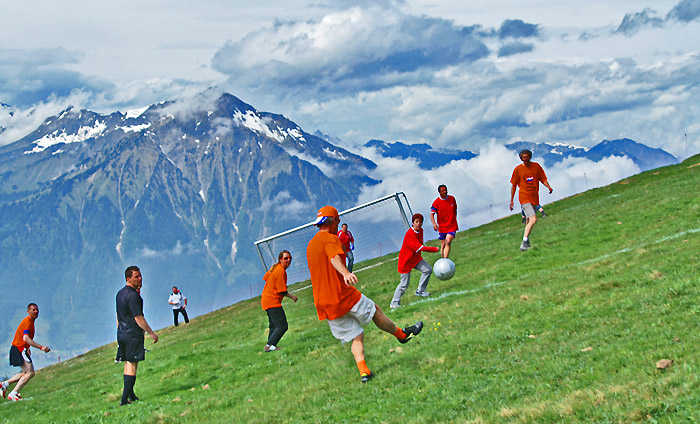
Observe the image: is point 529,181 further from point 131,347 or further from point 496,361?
point 131,347

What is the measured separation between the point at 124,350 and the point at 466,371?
320 inches

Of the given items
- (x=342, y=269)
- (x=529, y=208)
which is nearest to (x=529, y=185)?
(x=529, y=208)

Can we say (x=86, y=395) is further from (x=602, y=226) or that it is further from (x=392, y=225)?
(x=392, y=225)

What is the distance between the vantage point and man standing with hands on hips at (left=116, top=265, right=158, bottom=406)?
1357 cm

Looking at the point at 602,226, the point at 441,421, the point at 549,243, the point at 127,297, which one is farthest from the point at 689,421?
the point at 602,226

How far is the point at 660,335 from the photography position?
8.70 m

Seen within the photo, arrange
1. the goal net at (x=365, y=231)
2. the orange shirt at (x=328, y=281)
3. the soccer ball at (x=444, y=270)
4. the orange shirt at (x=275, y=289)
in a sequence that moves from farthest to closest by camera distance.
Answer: the goal net at (x=365, y=231) < the soccer ball at (x=444, y=270) < the orange shirt at (x=275, y=289) < the orange shirt at (x=328, y=281)

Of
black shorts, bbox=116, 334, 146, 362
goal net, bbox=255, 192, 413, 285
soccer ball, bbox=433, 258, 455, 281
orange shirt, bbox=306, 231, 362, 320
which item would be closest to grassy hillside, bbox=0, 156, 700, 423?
soccer ball, bbox=433, 258, 455, 281

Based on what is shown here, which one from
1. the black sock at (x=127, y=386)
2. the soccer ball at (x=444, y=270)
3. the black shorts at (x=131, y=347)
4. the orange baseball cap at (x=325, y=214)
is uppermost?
the orange baseball cap at (x=325, y=214)

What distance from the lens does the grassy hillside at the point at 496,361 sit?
7.24 meters

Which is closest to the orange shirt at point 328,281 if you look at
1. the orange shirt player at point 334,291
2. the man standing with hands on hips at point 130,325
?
the orange shirt player at point 334,291

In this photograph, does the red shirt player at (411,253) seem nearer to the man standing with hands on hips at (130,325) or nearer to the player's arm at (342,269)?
the man standing with hands on hips at (130,325)

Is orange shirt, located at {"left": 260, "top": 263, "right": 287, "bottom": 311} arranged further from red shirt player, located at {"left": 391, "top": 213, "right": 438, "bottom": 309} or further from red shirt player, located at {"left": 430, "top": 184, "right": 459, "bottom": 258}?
red shirt player, located at {"left": 430, "top": 184, "right": 459, "bottom": 258}

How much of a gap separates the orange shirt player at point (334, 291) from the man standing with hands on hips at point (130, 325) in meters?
4.94
